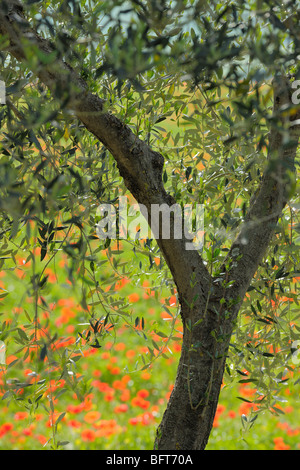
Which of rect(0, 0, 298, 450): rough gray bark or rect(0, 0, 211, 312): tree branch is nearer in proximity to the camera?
rect(0, 0, 211, 312): tree branch

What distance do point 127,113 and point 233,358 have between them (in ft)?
4.11

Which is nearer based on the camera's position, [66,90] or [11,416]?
[66,90]

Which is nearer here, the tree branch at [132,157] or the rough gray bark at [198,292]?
the tree branch at [132,157]

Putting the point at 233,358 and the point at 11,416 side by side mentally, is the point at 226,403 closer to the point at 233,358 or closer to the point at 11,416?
the point at 11,416

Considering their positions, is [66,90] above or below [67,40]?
below

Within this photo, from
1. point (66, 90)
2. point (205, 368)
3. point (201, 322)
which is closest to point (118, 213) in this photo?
point (201, 322)

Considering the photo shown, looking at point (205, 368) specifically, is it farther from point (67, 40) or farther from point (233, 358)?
point (67, 40)

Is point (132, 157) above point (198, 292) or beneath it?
above

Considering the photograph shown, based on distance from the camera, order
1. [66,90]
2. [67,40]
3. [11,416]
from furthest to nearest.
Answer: [11,416] < [67,40] < [66,90]

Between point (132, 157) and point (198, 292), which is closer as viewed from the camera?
point (132, 157)

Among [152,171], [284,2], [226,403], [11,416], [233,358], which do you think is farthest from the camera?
[226,403]

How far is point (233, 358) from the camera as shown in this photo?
244 centimetres

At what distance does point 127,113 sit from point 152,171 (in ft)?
0.85

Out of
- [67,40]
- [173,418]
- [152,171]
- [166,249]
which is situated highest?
[67,40]
